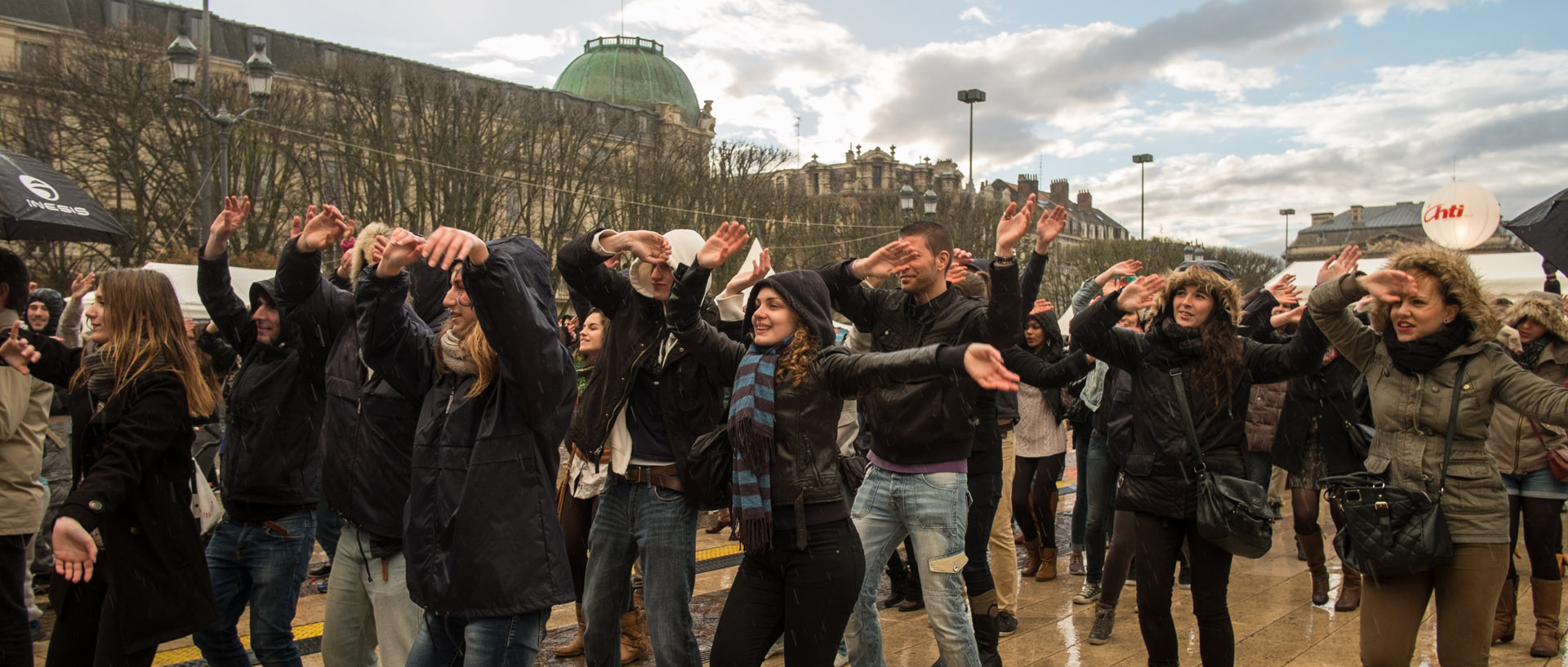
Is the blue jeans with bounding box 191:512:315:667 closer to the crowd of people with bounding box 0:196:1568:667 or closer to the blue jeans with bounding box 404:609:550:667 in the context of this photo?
the crowd of people with bounding box 0:196:1568:667

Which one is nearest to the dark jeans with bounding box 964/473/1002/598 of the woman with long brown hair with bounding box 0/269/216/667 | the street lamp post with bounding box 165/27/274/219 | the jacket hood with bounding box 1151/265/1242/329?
the jacket hood with bounding box 1151/265/1242/329

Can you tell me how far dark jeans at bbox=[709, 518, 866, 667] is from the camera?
12.3 feet

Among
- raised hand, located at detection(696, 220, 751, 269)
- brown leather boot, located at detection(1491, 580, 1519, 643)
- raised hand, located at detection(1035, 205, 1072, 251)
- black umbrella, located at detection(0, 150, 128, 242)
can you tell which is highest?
black umbrella, located at detection(0, 150, 128, 242)

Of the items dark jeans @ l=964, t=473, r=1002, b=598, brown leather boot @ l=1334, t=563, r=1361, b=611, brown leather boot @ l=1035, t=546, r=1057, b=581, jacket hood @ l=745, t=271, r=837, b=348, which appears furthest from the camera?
brown leather boot @ l=1035, t=546, r=1057, b=581

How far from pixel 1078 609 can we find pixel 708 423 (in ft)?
11.4

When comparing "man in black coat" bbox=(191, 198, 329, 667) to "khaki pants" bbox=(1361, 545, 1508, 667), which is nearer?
"khaki pants" bbox=(1361, 545, 1508, 667)

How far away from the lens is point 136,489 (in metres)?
4.04

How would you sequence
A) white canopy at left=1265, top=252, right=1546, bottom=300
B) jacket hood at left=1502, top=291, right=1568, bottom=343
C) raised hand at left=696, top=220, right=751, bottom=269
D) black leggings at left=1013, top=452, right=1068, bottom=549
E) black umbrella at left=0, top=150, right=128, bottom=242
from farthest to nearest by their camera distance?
white canopy at left=1265, top=252, right=1546, bottom=300
black leggings at left=1013, top=452, right=1068, bottom=549
jacket hood at left=1502, top=291, right=1568, bottom=343
black umbrella at left=0, top=150, right=128, bottom=242
raised hand at left=696, top=220, right=751, bottom=269

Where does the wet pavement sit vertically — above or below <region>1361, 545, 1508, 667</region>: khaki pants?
below

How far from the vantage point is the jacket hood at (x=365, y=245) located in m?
4.43

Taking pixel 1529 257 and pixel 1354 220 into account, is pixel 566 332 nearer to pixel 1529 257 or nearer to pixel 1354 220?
pixel 1529 257

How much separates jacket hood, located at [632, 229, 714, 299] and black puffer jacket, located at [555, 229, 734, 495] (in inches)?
2.0

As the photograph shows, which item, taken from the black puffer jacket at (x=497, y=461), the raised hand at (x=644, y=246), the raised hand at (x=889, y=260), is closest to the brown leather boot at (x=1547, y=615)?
the raised hand at (x=889, y=260)

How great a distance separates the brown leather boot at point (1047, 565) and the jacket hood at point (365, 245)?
5133mm
